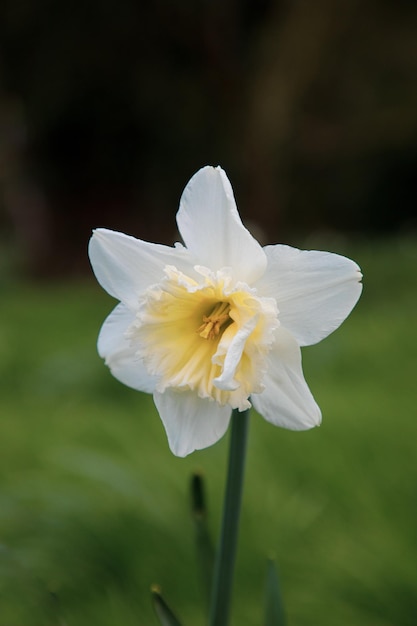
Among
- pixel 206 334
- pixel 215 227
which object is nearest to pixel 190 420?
pixel 206 334

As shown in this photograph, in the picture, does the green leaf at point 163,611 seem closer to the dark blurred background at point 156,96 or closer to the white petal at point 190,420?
the white petal at point 190,420

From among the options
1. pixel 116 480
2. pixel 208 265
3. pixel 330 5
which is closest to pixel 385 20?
pixel 330 5

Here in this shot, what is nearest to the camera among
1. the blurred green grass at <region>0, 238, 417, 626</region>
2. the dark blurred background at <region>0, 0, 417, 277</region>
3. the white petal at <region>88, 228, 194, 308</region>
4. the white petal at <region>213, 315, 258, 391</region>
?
the white petal at <region>213, 315, 258, 391</region>

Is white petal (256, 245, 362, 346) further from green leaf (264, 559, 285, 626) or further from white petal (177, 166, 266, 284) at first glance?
green leaf (264, 559, 285, 626)

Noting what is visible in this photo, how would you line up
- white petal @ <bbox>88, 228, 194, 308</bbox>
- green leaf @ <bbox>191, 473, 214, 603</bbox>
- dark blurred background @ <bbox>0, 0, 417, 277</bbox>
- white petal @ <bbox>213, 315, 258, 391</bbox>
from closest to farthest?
1. white petal @ <bbox>213, 315, 258, 391</bbox>
2. white petal @ <bbox>88, 228, 194, 308</bbox>
3. green leaf @ <bbox>191, 473, 214, 603</bbox>
4. dark blurred background @ <bbox>0, 0, 417, 277</bbox>

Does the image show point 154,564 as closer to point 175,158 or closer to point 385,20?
point 175,158

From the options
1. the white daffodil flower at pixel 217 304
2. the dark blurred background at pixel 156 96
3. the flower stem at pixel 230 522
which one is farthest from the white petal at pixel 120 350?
the dark blurred background at pixel 156 96

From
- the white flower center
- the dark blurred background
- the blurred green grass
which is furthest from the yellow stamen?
the dark blurred background
